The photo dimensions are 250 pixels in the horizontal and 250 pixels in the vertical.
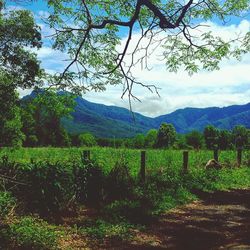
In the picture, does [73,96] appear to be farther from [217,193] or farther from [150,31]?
[217,193]

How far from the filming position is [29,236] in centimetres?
873

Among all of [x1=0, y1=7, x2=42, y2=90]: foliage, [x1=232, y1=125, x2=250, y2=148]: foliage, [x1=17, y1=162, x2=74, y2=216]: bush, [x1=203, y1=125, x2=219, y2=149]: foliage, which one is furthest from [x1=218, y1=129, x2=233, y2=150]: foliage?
[x1=17, y1=162, x2=74, y2=216]: bush

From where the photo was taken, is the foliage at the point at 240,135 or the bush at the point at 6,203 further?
the foliage at the point at 240,135

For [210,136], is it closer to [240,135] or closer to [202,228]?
[240,135]

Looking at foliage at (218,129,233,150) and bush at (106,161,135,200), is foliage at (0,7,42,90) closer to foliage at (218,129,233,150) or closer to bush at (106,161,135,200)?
bush at (106,161,135,200)

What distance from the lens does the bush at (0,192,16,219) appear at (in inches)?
383

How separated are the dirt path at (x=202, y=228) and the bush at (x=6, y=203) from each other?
2767 mm

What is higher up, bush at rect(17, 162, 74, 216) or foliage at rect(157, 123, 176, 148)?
foliage at rect(157, 123, 176, 148)

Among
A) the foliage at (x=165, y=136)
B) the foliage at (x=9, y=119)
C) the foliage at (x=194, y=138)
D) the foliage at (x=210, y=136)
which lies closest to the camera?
the foliage at (x=9, y=119)

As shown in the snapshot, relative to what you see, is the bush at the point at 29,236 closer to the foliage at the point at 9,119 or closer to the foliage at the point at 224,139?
the foliage at the point at 9,119

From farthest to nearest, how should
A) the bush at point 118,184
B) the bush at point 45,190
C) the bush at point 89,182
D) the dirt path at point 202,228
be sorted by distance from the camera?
the bush at point 118,184 → the bush at point 89,182 → the bush at point 45,190 → the dirt path at point 202,228

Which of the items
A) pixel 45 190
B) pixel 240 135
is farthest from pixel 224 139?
A: pixel 45 190

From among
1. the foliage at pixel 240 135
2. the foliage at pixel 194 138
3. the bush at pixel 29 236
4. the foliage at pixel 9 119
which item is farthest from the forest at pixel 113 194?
the foliage at pixel 194 138

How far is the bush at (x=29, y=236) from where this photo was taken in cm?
848
